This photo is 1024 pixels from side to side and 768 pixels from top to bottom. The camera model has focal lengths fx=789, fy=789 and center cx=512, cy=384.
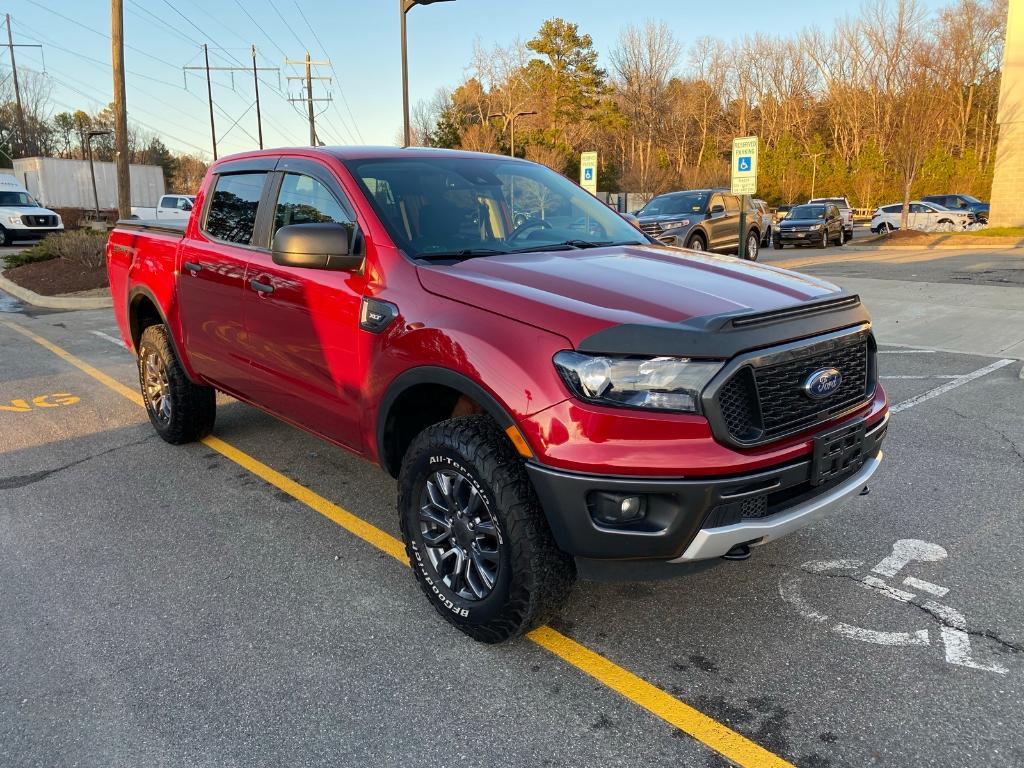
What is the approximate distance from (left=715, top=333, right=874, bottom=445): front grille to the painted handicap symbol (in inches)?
34.8

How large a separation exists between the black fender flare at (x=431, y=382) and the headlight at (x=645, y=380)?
1.04ft

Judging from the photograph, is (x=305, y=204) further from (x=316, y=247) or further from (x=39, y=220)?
(x=39, y=220)

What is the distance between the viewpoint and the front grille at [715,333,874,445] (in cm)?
260

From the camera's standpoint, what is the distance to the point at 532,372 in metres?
2.66

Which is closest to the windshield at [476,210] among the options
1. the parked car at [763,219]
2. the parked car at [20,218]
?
the parked car at [763,219]

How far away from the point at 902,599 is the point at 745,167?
35.9ft

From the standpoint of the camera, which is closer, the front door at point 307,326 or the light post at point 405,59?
the front door at point 307,326

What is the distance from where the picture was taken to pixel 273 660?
2.96 metres

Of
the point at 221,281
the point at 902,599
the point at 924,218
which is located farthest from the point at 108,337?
the point at 924,218

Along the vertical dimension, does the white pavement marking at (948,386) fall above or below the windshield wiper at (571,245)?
below

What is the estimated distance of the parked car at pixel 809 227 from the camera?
1014 inches

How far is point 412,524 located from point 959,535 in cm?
274

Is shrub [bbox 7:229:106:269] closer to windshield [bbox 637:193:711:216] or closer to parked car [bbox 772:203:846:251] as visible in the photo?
windshield [bbox 637:193:711:216]

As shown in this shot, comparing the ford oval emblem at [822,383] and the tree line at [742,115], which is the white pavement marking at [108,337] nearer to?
the ford oval emblem at [822,383]
